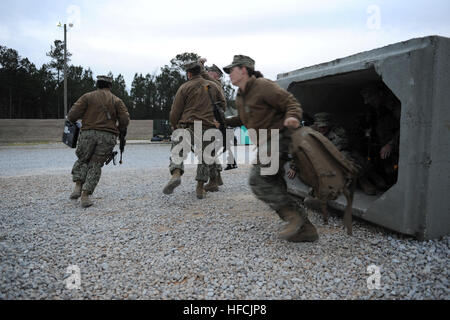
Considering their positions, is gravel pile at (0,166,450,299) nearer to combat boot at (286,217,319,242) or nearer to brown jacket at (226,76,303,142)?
combat boot at (286,217,319,242)

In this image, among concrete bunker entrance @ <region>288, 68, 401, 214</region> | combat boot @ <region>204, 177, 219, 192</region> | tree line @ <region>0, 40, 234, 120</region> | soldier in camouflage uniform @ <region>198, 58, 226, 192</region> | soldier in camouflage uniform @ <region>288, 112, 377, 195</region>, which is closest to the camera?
concrete bunker entrance @ <region>288, 68, 401, 214</region>

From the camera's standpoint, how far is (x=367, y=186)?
4.77 m

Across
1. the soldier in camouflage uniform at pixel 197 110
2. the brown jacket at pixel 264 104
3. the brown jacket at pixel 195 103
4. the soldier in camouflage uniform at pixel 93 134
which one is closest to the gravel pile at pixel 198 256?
the soldier in camouflage uniform at pixel 93 134

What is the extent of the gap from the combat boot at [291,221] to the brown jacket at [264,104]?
2.64 ft

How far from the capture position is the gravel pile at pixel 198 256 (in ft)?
8.09

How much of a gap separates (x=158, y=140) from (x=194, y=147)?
15401 mm

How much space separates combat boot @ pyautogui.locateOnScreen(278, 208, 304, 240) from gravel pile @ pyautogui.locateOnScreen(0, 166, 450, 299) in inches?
5.9

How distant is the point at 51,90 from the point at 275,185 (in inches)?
1579

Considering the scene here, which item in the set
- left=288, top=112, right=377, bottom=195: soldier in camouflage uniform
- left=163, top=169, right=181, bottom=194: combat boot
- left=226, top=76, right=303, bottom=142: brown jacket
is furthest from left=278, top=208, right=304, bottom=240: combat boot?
left=163, top=169, right=181, bottom=194: combat boot

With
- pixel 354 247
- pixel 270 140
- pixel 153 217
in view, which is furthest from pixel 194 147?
pixel 354 247

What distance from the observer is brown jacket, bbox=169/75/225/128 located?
5.38 meters

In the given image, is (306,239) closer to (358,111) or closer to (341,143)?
(341,143)

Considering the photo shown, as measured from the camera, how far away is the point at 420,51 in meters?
3.10

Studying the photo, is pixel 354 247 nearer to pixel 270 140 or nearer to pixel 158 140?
pixel 270 140
